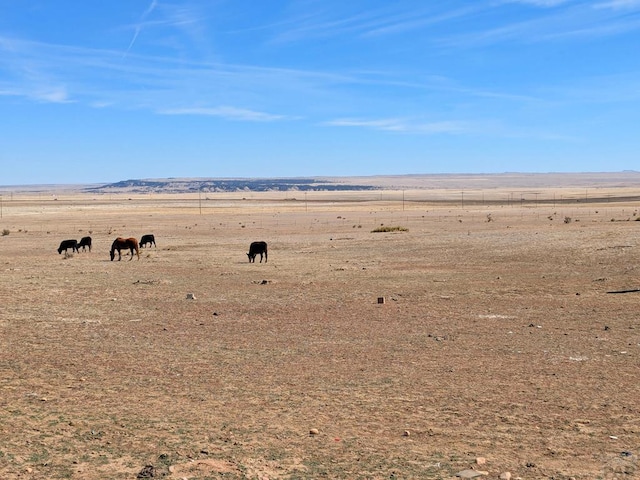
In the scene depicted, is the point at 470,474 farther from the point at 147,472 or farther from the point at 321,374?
the point at 321,374

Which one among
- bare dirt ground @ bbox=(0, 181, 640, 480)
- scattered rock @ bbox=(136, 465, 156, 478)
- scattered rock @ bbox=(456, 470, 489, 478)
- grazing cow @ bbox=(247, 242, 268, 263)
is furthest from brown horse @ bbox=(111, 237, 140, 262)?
scattered rock @ bbox=(456, 470, 489, 478)

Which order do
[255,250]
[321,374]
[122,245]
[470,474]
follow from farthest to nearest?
[122,245] → [255,250] → [321,374] → [470,474]

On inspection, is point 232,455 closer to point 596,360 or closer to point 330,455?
point 330,455

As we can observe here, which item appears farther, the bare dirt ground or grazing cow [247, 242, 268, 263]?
grazing cow [247, 242, 268, 263]

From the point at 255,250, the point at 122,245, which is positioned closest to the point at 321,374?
the point at 255,250

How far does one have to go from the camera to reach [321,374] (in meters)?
12.4

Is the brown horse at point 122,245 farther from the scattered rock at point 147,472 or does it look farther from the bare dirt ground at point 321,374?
the scattered rock at point 147,472

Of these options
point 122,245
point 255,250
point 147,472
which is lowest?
point 147,472

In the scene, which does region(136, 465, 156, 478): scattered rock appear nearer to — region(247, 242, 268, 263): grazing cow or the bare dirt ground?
the bare dirt ground

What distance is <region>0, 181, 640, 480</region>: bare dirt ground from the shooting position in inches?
335

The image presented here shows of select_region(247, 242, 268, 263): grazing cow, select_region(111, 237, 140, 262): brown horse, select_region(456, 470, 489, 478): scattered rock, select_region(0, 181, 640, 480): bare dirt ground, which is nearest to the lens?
select_region(456, 470, 489, 478): scattered rock

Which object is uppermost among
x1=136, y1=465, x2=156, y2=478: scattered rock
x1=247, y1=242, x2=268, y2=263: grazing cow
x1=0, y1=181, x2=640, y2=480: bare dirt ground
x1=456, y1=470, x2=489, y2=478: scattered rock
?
x1=247, y1=242, x2=268, y2=263: grazing cow

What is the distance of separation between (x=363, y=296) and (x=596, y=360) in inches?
356

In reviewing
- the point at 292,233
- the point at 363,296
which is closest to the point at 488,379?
the point at 363,296
